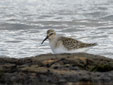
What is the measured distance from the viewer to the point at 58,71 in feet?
25.2

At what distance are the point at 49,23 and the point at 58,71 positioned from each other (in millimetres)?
10881

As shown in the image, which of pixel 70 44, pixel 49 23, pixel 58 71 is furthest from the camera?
pixel 49 23

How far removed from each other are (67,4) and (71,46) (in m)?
12.0

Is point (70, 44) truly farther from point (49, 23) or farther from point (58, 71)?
point (49, 23)

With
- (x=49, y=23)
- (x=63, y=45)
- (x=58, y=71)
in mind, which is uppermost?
(x=58, y=71)

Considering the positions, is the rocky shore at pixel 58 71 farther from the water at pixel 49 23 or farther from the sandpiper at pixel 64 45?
the water at pixel 49 23

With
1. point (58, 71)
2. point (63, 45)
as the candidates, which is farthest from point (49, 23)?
point (58, 71)

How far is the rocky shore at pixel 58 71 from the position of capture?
7.41 meters

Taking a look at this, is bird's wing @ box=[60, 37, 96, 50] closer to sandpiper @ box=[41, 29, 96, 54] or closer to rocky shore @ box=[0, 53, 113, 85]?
sandpiper @ box=[41, 29, 96, 54]

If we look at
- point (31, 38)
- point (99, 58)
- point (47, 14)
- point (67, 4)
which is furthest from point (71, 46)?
point (67, 4)

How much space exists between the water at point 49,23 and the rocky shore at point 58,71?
4.33 meters

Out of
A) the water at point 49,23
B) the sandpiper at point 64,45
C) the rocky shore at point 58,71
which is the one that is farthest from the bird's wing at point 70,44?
the water at point 49,23

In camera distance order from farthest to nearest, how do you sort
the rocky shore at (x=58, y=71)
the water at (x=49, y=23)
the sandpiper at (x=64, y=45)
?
the water at (x=49, y=23)
the sandpiper at (x=64, y=45)
the rocky shore at (x=58, y=71)

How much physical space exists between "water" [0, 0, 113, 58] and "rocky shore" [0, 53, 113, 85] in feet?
14.2
